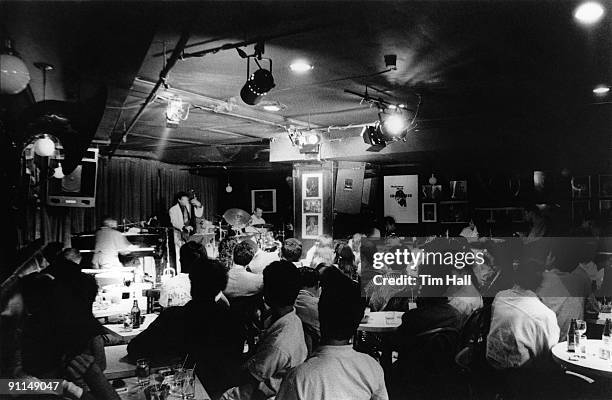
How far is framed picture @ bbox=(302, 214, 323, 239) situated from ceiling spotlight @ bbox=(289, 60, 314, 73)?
411 centimetres

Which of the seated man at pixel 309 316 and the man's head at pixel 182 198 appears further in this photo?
the man's head at pixel 182 198

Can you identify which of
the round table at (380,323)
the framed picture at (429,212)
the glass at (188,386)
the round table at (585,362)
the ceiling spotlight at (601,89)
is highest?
the ceiling spotlight at (601,89)

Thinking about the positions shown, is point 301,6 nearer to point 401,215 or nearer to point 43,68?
point 43,68

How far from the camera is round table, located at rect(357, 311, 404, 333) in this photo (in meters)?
3.83

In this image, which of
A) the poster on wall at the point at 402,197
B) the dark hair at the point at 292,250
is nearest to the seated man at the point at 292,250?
the dark hair at the point at 292,250

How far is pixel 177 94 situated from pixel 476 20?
3424 millimetres

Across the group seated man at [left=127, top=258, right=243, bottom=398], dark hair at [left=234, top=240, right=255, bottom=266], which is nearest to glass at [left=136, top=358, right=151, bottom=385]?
seated man at [left=127, top=258, right=243, bottom=398]

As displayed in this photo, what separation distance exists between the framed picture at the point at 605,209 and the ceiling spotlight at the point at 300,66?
6348 mm

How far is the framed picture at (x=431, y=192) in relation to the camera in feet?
33.6

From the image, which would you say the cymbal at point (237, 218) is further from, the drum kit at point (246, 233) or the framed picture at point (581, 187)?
the framed picture at point (581, 187)

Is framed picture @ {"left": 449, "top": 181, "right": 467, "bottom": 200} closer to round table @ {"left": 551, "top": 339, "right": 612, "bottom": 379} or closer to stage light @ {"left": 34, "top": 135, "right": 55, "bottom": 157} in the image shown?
round table @ {"left": 551, "top": 339, "right": 612, "bottom": 379}

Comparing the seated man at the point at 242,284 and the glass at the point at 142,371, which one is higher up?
the seated man at the point at 242,284

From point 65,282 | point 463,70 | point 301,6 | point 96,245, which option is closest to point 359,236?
point 463,70

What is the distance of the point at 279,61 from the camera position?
4.43 meters
